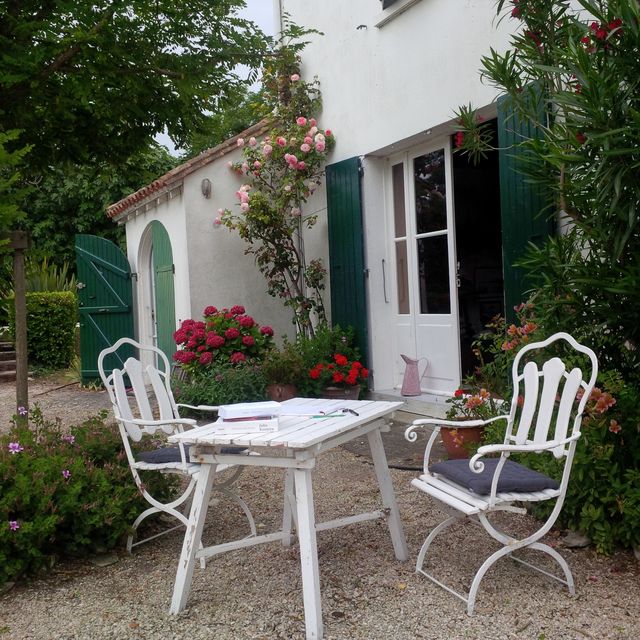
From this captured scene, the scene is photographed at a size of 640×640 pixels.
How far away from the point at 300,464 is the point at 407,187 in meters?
4.69

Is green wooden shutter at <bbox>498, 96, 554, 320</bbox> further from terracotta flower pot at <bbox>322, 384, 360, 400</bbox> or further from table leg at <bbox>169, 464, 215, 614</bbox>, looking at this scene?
table leg at <bbox>169, 464, 215, 614</bbox>

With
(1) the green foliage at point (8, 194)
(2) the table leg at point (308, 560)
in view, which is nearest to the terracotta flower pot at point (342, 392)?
(1) the green foliage at point (8, 194)

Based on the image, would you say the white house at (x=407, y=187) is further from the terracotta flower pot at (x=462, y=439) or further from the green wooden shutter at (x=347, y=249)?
the terracotta flower pot at (x=462, y=439)

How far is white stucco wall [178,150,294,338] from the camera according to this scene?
829 centimetres

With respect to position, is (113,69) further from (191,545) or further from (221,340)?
(221,340)

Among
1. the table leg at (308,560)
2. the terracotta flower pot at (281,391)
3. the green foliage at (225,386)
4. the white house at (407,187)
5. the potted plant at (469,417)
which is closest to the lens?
the table leg at (308,560)

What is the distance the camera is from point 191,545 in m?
2.89

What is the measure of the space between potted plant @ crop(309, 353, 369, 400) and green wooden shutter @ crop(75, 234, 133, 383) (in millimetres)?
4207

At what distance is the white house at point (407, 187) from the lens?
20.3 feet

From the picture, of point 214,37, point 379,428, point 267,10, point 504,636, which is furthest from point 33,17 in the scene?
point 267,10

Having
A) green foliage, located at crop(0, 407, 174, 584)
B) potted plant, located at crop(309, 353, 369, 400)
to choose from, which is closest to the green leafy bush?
green foliage, located at crop(0, 407, 174, 584)

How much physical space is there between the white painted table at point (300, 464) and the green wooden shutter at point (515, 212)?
2.30m

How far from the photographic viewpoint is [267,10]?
906cm

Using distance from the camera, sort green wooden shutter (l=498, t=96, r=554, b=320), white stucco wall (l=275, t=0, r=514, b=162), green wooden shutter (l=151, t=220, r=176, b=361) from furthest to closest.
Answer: green wooden shutter (l=151, t=220, r=176, b=361) → white stucco wall (l=275, t=0, r=514, b=162) → green wooden shutter (l=498, t=96, r=554, b=320)
